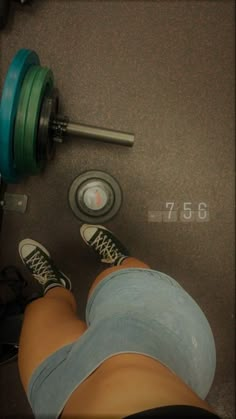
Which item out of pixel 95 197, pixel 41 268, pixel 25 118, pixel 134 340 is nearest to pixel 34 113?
pixel 25 118

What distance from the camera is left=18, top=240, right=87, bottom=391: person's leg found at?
66 cm

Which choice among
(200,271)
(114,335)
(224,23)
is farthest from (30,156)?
(224,23)

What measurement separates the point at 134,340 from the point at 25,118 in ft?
2.04

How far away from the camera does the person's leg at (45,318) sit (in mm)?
665

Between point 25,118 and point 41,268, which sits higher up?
point 25,118

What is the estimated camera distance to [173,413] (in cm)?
40

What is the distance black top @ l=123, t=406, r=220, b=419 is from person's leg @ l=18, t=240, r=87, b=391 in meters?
0.29

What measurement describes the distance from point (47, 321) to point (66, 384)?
232 millimetres

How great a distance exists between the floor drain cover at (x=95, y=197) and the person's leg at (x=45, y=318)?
0.19 m

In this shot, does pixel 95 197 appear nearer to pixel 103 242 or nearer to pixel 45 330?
pixel 103 242

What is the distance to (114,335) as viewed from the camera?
21.5 inches

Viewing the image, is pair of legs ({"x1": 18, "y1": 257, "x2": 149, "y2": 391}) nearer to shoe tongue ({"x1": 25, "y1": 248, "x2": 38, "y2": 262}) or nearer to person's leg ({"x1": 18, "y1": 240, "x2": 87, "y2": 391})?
person's leg ({"x1": 18, "y1": 240, "x2": 87, "y2": 391})

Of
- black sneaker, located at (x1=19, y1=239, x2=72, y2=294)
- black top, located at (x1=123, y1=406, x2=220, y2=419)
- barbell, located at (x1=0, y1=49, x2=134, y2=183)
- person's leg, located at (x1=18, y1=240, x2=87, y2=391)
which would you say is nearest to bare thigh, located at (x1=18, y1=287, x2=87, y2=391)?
person's leg, located at (x1=18, y1=240, x2=87, y2=391)

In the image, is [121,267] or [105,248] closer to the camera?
[121,267]
